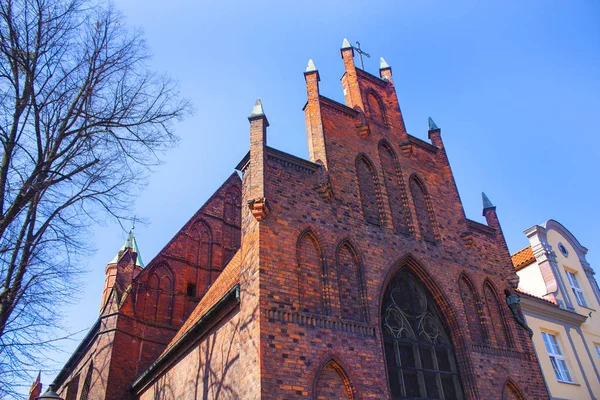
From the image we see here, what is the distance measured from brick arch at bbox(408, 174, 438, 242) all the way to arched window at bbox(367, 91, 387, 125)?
2.03 meters

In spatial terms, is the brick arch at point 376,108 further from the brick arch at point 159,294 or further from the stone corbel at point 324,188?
the brick arch at point 159,294

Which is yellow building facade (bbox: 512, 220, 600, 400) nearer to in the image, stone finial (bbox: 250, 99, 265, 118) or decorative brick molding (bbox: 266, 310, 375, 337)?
decorative brick molding (bbox: 266, 310, 375, 337)

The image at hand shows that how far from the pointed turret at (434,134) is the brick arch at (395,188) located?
8.24 feet

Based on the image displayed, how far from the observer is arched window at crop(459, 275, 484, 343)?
39.9 feet

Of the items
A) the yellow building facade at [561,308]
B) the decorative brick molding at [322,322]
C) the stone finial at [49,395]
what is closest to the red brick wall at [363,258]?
the decorative brick molding at [322,322]

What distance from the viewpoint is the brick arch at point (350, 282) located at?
402 inches

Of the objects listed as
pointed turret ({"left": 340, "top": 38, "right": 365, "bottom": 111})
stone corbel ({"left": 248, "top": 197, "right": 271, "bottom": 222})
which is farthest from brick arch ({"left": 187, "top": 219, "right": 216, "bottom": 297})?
stone corbel ({"left": 248, "top": 197, "right": 271, "bottom": 222})

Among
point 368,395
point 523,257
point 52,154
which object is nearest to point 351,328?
point 368,395

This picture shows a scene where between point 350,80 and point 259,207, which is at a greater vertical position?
point 350,80

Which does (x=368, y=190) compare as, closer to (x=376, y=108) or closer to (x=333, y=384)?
(x=376, y=108)

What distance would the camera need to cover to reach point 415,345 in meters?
11.0

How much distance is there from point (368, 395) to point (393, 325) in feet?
6.90

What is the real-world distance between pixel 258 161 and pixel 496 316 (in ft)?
24.7

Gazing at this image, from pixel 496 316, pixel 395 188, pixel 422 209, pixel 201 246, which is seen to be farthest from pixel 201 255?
pixel 496 316
